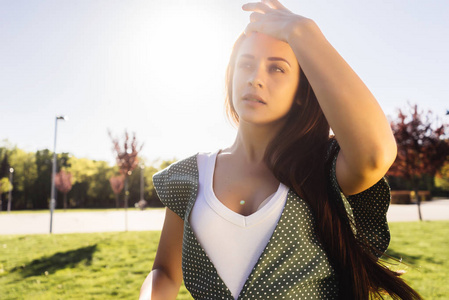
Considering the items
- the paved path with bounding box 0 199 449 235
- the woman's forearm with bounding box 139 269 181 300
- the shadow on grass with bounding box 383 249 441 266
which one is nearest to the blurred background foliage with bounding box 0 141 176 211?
the paved path with bounding box 0 199 449 235

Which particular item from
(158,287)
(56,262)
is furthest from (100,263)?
(158,287)

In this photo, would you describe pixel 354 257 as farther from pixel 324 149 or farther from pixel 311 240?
pixel 324 149

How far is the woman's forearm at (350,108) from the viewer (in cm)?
92

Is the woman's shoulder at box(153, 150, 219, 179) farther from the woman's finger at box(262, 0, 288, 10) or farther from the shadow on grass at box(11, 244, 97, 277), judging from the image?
the shadow on grass at box(11, 244, 97, 277)

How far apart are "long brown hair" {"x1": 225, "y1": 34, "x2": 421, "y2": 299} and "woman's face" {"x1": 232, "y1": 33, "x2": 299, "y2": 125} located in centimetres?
8

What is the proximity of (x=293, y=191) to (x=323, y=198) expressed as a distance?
103 millimetres

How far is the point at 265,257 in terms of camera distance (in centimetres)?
110

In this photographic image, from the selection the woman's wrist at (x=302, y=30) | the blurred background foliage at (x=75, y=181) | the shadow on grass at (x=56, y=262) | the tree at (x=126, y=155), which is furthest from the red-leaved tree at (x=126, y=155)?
the blurred background foliage at (x=75, y=181)

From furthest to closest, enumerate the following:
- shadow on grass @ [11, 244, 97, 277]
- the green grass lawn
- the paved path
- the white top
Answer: the paved path, shadow on grass @ [11, 244, 97, 277], the green grass lawn, the white top

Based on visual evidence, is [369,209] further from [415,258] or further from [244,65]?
[415,258]

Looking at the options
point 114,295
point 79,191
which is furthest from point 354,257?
point 79,191

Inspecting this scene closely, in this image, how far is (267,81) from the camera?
4.09 ft

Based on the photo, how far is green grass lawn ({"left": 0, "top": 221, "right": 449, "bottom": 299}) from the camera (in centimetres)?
518

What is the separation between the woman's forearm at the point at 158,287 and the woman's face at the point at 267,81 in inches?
31.1
